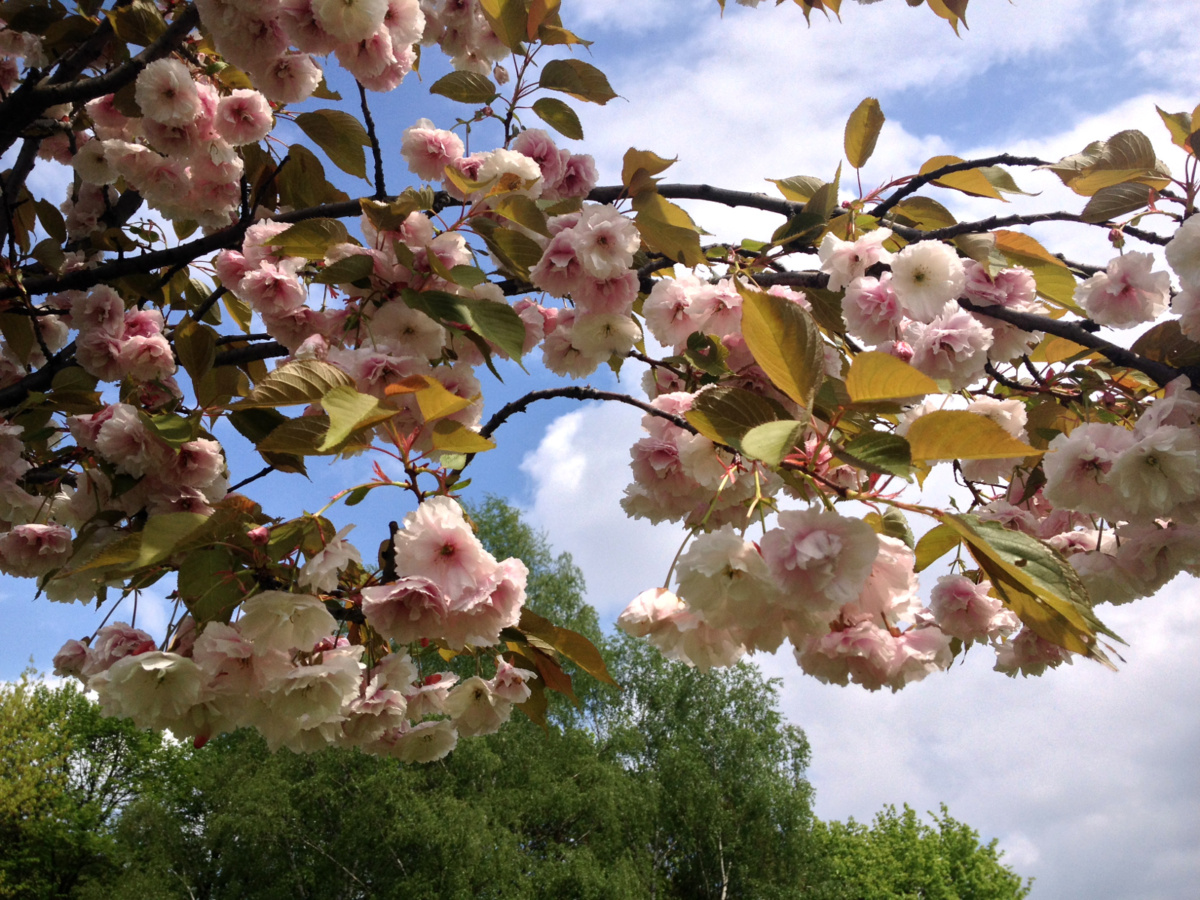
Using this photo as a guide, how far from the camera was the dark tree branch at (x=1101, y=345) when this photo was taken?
1094 mm

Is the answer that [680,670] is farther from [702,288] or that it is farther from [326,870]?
[702,288]

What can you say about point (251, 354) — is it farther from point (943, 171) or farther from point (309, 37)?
point (943, 171)

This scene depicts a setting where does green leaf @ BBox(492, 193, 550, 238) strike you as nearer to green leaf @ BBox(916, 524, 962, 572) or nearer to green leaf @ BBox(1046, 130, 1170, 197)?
green leaf @ BBox(916, 524, 962, 572)

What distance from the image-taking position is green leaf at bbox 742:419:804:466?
0.69m

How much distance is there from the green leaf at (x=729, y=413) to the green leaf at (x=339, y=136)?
1.23 metres

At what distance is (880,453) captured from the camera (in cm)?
80

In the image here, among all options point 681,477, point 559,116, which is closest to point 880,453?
point 681,477

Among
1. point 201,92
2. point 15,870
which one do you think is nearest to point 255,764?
point 15,870

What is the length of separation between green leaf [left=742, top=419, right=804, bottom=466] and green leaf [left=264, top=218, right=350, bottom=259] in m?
0.79

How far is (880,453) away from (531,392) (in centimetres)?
85

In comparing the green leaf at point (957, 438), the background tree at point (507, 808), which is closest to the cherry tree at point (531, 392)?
the green leaf at point (957, 438)

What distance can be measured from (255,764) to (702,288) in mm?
13786

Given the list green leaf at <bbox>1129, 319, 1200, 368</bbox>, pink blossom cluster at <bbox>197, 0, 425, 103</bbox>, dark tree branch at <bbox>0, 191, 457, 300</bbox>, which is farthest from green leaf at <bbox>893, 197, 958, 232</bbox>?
pink blossom cluster at <bbox>197, 0, 425, 103</bbox>

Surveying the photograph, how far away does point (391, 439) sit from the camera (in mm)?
1120
